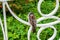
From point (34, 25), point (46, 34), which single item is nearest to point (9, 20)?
point (46, 34)

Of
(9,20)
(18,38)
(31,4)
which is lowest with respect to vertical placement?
(18,38)

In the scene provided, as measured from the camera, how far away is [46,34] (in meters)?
2.67

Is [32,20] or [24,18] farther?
[24,18]

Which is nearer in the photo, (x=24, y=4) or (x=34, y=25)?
(x=34, y=25)

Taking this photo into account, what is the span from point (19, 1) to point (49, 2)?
0.47 meters

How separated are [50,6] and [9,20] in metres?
0.68

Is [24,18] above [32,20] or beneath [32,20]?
beneath

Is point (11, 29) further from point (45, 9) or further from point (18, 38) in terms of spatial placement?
point (45, 9)

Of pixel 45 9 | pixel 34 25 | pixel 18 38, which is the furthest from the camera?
pixel 45 9

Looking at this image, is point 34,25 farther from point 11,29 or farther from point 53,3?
point 53,3

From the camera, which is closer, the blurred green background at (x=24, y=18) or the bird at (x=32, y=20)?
the bird at (x=32, y=20)

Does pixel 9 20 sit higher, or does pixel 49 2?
pixel 49 2

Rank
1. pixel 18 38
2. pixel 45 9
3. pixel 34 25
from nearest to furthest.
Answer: pixel 34 25 → pixel 18 38 → pixel 45 9

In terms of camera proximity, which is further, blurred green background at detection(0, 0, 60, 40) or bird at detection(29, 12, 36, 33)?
blurred green background at detection(0, 0, 60, 40)
